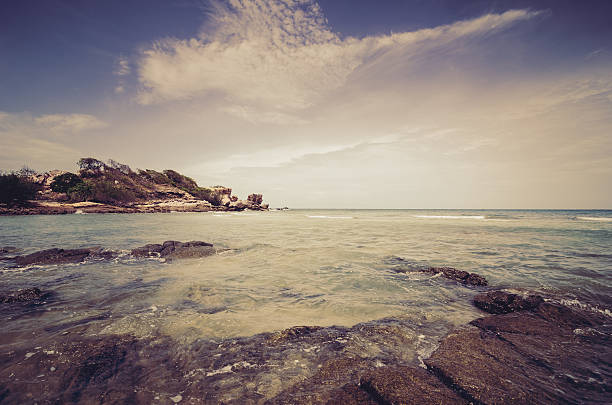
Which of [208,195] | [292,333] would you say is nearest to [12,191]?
[208,195]

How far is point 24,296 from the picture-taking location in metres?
5.55

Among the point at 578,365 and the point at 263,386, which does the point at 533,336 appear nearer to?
the point at 578,365

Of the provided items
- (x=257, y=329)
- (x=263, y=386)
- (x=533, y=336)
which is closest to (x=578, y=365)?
(x=533, y=336)

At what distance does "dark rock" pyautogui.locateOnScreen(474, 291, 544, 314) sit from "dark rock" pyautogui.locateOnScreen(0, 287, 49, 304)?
34.5 ft

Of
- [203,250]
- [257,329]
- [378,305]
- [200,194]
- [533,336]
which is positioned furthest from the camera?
[200,194]

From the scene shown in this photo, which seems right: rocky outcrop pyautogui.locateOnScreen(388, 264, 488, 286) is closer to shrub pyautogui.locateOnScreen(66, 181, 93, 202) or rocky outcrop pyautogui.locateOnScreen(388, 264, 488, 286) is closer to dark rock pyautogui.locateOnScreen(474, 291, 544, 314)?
dark rock pyautogui.locateOnScreen(474, 291, 544, 314)

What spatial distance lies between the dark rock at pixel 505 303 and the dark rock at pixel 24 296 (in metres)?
10.5

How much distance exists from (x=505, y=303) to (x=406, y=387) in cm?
437

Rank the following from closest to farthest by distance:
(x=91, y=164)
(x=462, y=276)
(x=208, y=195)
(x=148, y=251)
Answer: (x=462, y=276)
(x=148, y=251)
(x=91, y=164)
(x=208, y=195)

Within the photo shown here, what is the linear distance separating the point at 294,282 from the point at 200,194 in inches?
3981

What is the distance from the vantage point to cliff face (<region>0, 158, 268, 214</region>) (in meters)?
59.7

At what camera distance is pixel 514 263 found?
9.34m

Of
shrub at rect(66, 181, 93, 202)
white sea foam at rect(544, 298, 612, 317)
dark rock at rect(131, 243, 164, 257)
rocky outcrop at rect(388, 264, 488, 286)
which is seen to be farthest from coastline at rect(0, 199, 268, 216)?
white sea foam at rect(544, 298, 612, 317)

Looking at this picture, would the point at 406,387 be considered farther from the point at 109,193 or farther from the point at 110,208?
the point at 109,193
